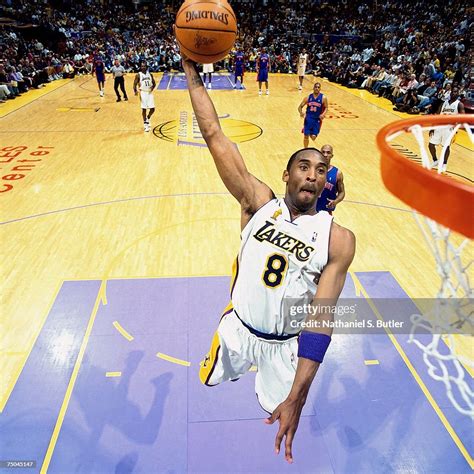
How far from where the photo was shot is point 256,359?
2.76m

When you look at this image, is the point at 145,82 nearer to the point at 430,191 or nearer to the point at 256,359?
the point at 256,359

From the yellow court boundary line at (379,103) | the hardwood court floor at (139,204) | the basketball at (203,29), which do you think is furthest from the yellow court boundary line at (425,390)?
the yellow court boundary line at (379,103)

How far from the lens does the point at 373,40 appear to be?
24.4 m

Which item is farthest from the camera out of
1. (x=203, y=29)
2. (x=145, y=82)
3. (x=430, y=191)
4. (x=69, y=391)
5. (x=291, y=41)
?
(x=291, y=41)

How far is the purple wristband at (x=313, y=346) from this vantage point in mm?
1981

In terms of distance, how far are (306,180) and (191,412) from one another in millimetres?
2266

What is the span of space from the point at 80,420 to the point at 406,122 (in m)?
3.32

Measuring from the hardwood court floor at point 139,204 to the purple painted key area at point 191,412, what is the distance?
0.46 m

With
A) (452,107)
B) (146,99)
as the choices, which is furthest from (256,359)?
(146,99)

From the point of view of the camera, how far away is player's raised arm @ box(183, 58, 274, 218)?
2418mm

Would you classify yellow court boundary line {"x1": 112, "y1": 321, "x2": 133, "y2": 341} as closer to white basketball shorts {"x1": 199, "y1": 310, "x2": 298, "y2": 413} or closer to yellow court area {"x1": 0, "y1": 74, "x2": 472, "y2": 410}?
yellow court area {"x1": 0, "y1": 74, "x2": 472, "y2": 410}

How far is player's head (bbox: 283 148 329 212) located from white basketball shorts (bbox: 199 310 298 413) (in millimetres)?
908

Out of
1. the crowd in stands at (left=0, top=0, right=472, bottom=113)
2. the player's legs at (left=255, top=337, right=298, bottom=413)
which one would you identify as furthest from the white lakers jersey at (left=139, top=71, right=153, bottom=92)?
the player's legs at (left=255, top=337, right=298, bottom=413)

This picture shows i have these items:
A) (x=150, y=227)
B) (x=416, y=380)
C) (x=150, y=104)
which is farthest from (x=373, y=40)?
(x=416, y=380)
